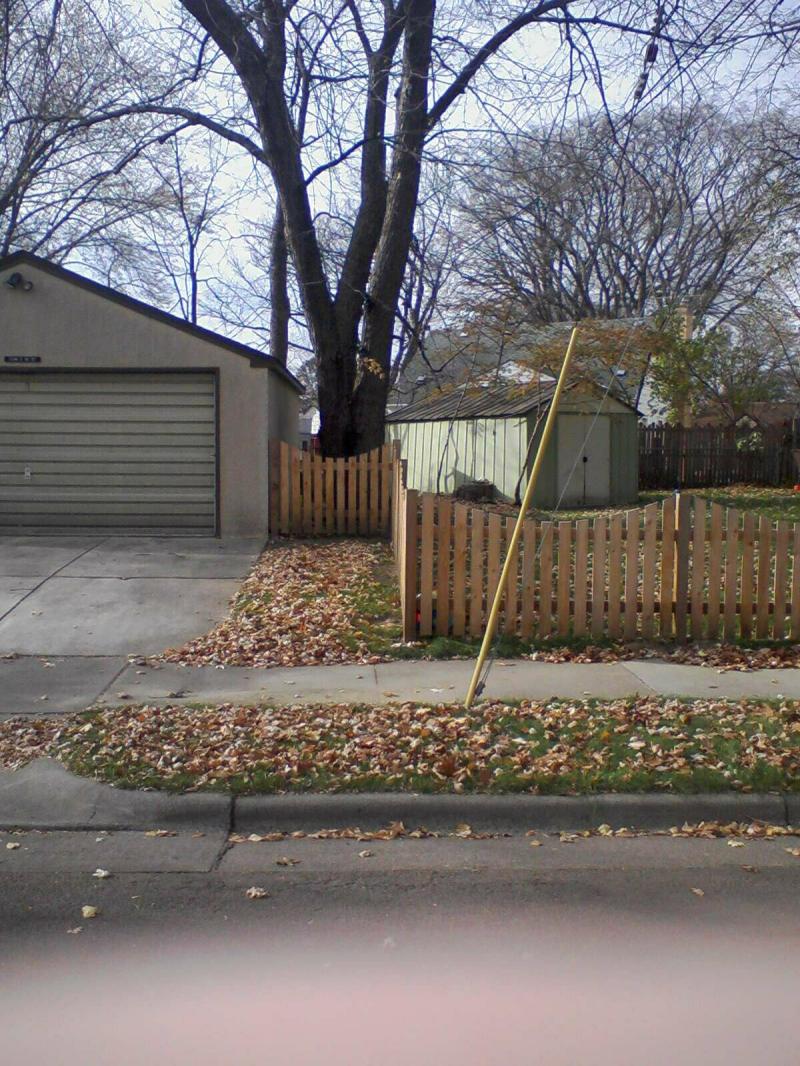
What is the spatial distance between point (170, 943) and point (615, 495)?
20.7 meters

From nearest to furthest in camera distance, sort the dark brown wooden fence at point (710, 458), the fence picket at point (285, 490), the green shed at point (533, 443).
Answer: the fence picket at point (285, 490) < the green shed at point (533, 443) < the dark brown wooden fence at point (710, 458)

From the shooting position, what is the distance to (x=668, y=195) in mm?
38062

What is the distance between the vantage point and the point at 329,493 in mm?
16391

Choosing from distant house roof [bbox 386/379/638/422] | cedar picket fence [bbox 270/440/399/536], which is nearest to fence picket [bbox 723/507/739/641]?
cedar picket fence [bbox 270/440/399/536]

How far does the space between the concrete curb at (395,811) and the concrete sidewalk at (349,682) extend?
66.9 inches

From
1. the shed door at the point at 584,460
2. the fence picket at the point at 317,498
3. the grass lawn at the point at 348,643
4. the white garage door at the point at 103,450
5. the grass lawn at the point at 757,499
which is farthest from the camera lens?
the shed door at the point at 584,460

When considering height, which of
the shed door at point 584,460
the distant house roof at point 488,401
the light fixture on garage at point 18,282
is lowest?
the shed door at point 584,460

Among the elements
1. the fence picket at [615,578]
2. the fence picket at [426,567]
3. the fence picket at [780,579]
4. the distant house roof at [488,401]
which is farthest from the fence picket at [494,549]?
the distant house roof at [488,401]

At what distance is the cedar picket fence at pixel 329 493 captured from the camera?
16.2 metres

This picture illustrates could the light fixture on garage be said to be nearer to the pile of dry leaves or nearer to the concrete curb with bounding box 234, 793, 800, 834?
the pile of dry leaves

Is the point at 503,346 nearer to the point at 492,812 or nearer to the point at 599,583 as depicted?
the point at 599,583

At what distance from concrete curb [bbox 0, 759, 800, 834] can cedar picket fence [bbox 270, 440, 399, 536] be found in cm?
989

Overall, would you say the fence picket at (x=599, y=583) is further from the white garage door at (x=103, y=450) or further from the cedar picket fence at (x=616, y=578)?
the white garage door at (x=103, y=450)

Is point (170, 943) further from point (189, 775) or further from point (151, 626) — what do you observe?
point (151, 626)
